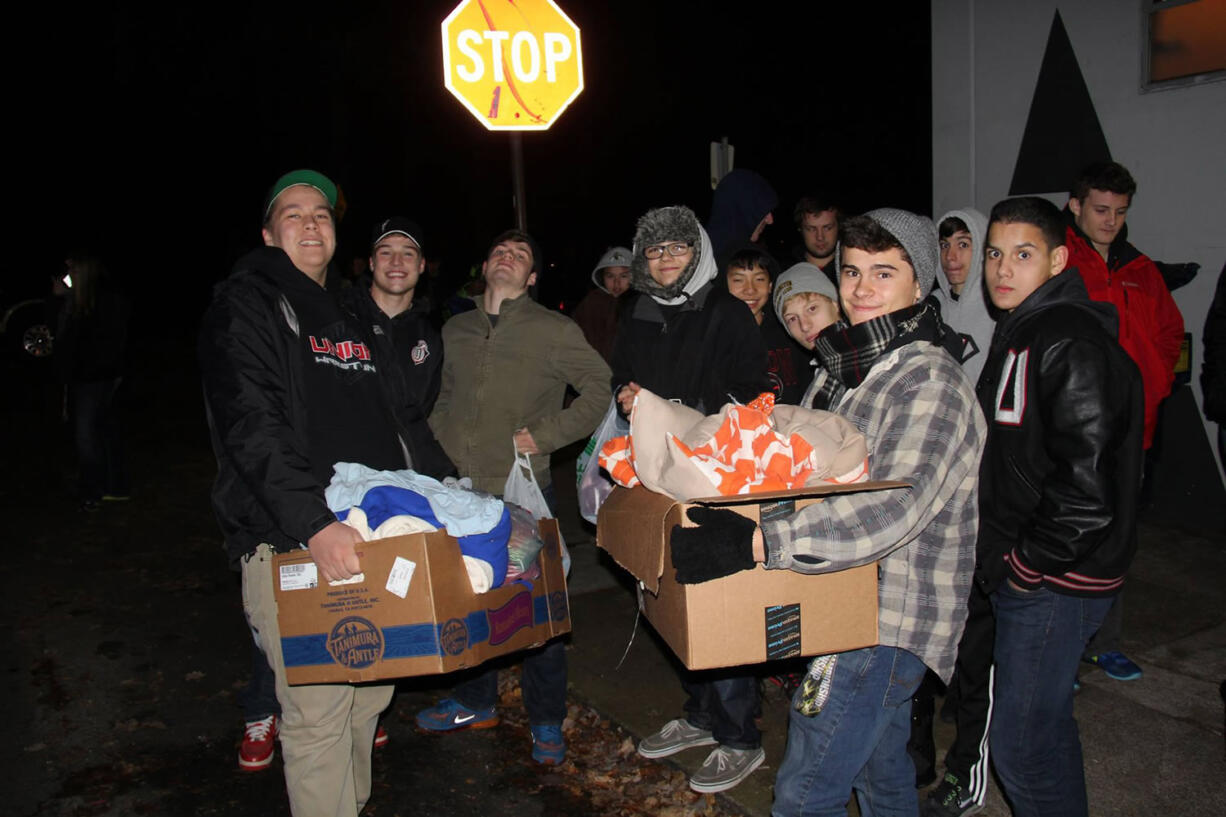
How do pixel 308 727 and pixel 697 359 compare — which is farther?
pixel 697 359

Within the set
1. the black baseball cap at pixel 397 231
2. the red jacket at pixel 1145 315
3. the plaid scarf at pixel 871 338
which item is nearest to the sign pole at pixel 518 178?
the black baseball cap at pixel 397 231

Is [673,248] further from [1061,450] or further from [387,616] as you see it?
[387,616]

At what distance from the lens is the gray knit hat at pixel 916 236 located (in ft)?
7.93

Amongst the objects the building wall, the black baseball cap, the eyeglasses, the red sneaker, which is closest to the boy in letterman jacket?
the eyeglasses

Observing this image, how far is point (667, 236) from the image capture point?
3781 mm

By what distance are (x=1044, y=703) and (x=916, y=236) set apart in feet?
4.78

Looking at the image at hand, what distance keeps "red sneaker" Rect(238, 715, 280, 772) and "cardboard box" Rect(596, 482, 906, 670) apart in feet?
8.41

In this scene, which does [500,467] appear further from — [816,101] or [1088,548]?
[816,101]

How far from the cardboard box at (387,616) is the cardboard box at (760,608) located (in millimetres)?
658

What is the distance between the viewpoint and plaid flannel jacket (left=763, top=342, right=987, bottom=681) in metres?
2.10

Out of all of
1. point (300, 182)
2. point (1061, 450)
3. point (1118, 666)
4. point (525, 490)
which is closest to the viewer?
point (1061, 450)

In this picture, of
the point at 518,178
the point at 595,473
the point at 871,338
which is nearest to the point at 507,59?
the point at 518,178

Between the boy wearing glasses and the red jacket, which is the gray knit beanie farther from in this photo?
the red jacket

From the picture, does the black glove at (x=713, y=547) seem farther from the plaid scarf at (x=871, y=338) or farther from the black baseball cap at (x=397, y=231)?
the black baseball cap at (x=397, y=231)
